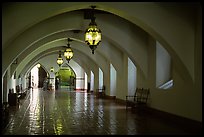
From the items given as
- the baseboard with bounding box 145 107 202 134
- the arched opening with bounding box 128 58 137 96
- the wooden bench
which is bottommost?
the baseboard with bounding box 145 107 202 134

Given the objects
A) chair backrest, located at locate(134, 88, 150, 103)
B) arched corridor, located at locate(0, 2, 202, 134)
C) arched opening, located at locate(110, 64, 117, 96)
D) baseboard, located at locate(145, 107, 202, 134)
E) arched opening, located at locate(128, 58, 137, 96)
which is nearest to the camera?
arched corridor, located at locate(0, 2, 202, 134)

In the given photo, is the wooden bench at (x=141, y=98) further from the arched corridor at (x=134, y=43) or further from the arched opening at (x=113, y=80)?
the arched opening at (x=113, y=80)

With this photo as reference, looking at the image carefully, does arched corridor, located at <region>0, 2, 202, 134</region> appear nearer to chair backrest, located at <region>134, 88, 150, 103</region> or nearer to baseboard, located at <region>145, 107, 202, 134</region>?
baseboard, located at <region>145, 107, 202, 134</region>

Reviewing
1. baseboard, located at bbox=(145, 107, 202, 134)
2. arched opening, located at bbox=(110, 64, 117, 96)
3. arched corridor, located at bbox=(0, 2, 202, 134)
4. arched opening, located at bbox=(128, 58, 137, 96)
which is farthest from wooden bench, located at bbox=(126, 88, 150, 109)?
arched opening, located at bbox=(110, 64, 117, 96)

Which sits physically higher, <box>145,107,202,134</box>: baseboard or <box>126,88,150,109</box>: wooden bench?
<box>126,88,150,109</box>: wooden bench

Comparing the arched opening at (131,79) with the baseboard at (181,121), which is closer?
the baseboard at (181,121)

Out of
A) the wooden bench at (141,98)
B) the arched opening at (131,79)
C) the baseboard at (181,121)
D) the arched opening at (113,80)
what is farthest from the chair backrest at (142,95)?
the arched opening at (113,80)

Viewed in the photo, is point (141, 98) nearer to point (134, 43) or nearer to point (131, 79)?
point (134, 43)

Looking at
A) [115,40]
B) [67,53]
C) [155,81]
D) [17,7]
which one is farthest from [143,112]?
[17,7]

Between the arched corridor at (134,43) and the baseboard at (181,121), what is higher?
the arched corridor at (134,43)

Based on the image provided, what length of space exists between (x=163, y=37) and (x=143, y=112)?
465 centimetres

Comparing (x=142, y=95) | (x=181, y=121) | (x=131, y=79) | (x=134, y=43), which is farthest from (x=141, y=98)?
(x=181, y=121)

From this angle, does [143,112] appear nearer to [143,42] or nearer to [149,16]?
[143,42]

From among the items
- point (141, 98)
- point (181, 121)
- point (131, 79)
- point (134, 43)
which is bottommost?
point (181, 121)
